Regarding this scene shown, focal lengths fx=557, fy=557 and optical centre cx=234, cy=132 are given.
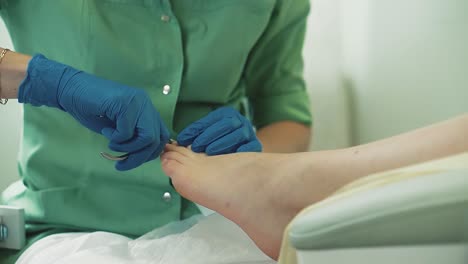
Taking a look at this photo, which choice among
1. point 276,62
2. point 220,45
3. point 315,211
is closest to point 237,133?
point 220,45

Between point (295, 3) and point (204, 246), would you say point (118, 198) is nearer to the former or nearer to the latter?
point (204, 246)

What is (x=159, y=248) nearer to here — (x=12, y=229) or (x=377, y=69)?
(x=12, y=229)

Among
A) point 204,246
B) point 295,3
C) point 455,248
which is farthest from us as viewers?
point 295,3

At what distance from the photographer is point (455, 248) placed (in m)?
0.35

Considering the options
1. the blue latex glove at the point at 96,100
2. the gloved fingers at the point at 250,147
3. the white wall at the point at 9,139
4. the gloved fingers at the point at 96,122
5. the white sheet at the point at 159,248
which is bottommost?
the white wall at the point at 9,139

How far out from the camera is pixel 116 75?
791 mm

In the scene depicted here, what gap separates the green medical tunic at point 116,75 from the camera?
770 millimetres

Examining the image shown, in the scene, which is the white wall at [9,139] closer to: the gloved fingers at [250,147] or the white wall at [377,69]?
the white wall at [377,69]

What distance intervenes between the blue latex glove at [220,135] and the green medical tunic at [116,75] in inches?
2.3

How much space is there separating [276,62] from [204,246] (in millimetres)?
408

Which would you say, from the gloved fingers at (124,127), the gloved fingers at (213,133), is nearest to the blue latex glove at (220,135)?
the gloved fingers at (213,133)

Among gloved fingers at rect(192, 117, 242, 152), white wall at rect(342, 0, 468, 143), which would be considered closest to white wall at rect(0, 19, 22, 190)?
gloved fingers at rect(192, 117, 242, 152)

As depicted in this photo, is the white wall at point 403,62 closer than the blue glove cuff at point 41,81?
No

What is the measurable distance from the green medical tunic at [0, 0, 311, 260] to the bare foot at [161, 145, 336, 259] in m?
0.10
